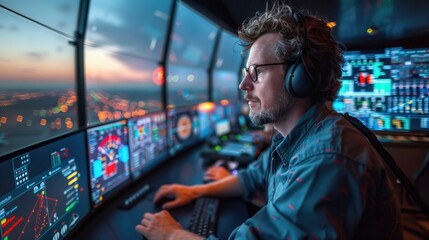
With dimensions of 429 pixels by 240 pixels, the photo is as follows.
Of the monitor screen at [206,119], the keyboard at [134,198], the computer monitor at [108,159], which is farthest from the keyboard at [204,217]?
the monitor screen at [206,119]

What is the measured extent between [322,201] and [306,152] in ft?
0.48

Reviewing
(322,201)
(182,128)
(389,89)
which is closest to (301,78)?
(322,201)

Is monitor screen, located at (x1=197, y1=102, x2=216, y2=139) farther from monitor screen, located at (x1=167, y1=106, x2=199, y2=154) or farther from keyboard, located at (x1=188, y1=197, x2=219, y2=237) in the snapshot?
keyboard, located at (x1=188, y1=197, x2=219, y2=237)

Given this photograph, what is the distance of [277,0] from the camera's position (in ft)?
3.58

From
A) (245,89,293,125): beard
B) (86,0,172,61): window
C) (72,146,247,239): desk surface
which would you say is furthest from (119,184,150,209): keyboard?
(86,0,172,61): window

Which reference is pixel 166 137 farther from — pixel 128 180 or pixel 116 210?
pixel 116 210

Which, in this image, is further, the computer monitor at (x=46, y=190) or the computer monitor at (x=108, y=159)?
the computer monitor at (x=108, y=159)

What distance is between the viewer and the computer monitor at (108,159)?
1.12m

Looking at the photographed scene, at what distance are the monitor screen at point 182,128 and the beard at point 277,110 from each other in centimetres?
112

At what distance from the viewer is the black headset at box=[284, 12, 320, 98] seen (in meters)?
0.81

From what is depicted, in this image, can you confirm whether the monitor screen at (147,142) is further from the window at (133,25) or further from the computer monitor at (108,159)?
the window at (133,25)

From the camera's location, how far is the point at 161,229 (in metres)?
0.96

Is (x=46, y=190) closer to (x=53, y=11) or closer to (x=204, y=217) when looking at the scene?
(x=204, y=217)

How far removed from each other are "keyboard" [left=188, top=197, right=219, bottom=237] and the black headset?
64 centimetres
